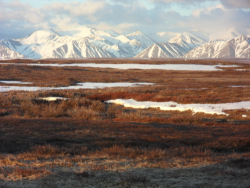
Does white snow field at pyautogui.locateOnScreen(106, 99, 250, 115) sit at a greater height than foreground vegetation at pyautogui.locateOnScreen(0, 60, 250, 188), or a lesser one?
lesser

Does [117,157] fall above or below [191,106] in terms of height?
above

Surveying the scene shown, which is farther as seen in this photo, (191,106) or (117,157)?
(191,106)

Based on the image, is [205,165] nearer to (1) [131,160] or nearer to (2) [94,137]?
(1) [131,160]

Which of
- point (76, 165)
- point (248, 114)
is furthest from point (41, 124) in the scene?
point (248, 114)

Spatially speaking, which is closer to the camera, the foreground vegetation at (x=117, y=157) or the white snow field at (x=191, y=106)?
the foreground vegetation at (x=117, y=157)

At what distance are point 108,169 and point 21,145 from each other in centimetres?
500

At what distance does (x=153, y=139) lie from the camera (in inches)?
479

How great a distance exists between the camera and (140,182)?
6.39 m

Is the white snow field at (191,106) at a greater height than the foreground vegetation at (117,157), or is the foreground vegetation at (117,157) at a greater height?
the foreground vegetation at (117,157)

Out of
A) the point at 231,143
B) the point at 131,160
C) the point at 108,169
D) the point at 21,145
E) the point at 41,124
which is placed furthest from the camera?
the point at 41,124

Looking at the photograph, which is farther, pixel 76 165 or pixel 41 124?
pixel 41 124

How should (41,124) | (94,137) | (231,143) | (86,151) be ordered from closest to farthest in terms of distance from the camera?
1. (86,151)
2. (231,143)
3. (94,137)
4. (41,124)

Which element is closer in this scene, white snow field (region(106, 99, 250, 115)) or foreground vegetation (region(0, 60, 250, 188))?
foreground vegetation (region(0, 60, 250, 188))

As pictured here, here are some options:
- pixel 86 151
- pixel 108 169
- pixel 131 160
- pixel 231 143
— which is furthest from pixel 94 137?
pixel 231 143
